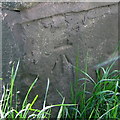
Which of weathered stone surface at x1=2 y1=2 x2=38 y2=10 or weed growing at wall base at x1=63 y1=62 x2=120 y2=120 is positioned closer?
weathered stone surface at x1=2 y1=2 x2=38 y2=10

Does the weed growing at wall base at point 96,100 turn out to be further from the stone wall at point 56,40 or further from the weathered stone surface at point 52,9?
the weathered stone surface at point 52,9

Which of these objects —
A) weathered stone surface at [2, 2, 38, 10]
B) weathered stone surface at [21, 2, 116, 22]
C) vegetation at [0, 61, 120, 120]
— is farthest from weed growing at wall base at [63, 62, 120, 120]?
weathered stone surface at [2, 2, 38, 10]

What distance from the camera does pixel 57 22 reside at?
191 cm

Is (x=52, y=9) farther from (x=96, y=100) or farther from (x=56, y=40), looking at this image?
(x=96, y=100)

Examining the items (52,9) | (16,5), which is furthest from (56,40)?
(16,5)

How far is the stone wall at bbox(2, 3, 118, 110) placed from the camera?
1.82 m

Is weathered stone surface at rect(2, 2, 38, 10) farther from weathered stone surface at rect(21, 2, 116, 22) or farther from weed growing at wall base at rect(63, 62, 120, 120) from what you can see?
weed growing at wall base at rect(63, 62, 120, 120)

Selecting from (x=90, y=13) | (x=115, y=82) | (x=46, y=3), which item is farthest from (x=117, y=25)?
(x=46, y=3)

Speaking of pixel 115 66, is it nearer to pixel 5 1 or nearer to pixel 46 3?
pixel 46 3

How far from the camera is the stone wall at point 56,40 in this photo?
182 centimetres

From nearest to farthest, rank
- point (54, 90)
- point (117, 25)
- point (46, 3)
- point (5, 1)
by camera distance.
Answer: point (5, 1) < point (46, 3) < point (54, 90) < point (117, 25)

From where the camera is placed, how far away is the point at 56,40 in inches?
76.0

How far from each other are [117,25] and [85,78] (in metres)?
0.43

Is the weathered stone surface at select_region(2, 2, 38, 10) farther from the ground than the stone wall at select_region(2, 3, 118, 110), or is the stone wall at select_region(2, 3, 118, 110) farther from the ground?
the weathered stone surface at select_region(2, 2, 38, 10)
